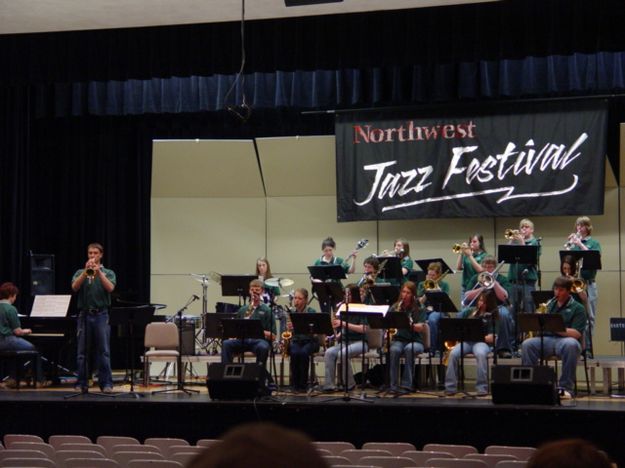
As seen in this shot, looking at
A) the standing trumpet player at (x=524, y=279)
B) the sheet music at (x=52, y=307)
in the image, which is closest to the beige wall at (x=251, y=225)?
the standing trumpet player at (x=524, y=279)

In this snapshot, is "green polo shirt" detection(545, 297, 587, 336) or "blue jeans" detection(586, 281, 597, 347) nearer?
"green polo shirt" detection(545, 297, 587, 336)

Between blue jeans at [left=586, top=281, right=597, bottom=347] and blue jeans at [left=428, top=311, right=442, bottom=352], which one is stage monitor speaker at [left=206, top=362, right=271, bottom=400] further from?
blue jeans at [left=586, top=281, right=597, bottom=347]

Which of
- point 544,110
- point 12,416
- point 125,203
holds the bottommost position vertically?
point 12,416

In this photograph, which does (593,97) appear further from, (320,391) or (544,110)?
(320,391)

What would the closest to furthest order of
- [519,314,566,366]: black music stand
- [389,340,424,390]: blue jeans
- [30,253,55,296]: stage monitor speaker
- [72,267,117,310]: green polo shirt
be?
[519,314,566,366]: black music stand < [389,340,424,390]: blue jeans < [72,267,117,310]: green polo shirt < [30,253,55,296]: stage monitor speaker

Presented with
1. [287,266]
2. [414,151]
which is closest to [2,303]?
[287,266]

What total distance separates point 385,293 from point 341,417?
150cm

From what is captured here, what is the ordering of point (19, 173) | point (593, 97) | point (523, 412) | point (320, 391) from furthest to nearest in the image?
point (19, 173), point (593, 97), point (320, 391), point (523, 412)

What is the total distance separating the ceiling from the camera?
12.3 meters

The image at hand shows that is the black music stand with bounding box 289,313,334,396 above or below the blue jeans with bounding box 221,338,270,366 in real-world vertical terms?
above

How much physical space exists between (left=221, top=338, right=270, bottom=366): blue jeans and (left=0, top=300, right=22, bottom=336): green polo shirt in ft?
8.96

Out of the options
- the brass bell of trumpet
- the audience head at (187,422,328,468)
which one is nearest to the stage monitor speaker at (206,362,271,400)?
the brass bell of trumpet

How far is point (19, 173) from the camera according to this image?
1495 cm

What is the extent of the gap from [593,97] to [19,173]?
28.9ft
